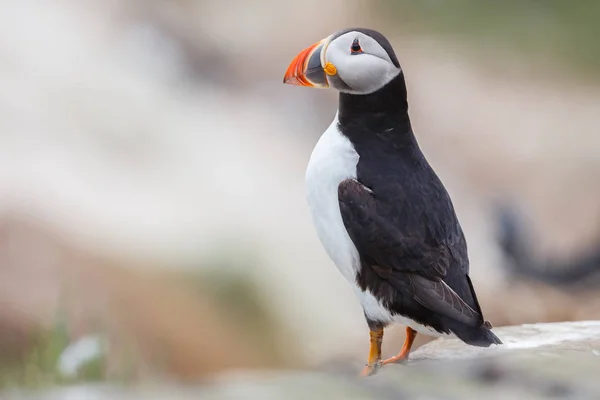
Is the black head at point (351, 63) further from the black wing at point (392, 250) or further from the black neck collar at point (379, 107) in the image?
the black wing at point (392, 250)

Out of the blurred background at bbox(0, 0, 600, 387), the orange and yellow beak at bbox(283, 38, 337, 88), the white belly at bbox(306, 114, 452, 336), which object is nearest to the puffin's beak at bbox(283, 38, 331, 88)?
the orange and yellow beak at bbox(283, 38, 337, 88)

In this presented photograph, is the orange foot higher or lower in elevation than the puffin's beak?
lower

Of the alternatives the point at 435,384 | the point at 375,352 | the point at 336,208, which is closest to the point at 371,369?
the point at 375,352

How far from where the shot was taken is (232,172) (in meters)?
3.17

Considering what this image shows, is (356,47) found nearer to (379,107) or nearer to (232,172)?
(379,107)

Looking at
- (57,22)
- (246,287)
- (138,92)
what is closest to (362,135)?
(246,287)

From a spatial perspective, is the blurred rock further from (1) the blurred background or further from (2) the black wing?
(1) the blurred background

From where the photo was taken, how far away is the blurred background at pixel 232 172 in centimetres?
277

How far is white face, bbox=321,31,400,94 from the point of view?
1.72 meters

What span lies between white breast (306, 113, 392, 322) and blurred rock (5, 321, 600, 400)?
0.17 meters

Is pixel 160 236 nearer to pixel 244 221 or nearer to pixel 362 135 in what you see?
pixel 244 221

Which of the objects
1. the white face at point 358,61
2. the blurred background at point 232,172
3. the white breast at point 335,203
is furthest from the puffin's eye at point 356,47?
the blurred background at point 232,172

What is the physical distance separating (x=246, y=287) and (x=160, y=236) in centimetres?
36

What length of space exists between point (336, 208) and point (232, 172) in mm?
1466
